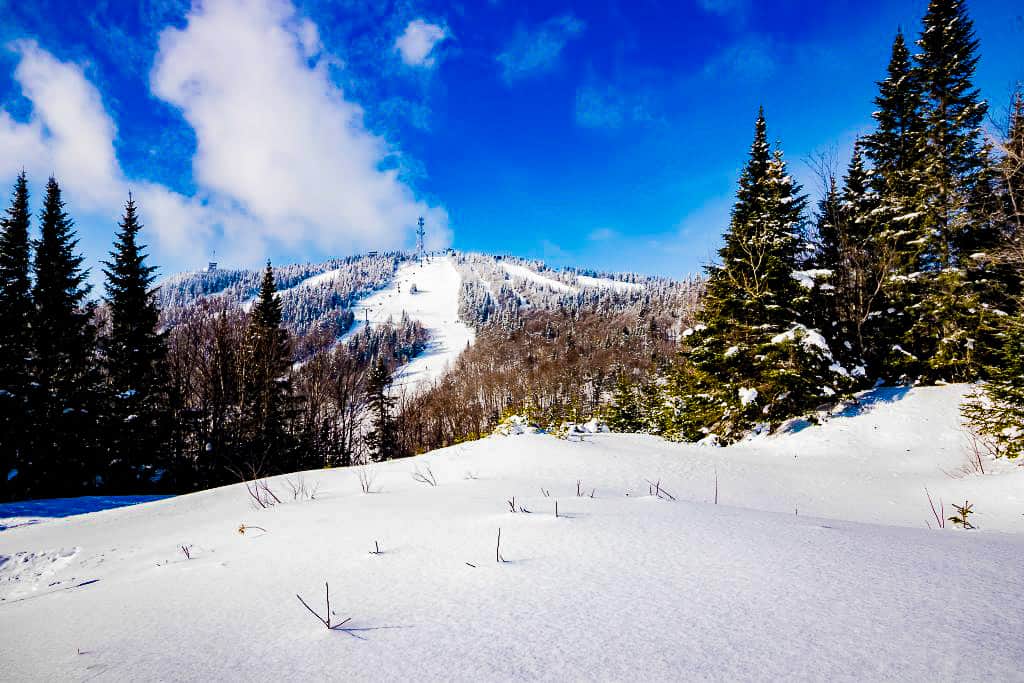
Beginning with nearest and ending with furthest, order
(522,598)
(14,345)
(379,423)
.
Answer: (522,598)
(14,345)
(379,423)

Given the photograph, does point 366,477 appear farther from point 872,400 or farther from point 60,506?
point 872,400

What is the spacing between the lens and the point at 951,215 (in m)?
12.8

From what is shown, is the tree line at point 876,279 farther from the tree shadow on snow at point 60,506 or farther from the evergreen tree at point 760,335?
the tree shadow on snow at point 60,506

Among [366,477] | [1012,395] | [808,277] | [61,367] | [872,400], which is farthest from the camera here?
[61,367]

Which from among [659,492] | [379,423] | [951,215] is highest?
[951,215]

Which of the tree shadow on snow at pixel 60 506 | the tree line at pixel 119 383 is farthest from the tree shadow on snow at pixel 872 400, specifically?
the tree line at pixel 119 383

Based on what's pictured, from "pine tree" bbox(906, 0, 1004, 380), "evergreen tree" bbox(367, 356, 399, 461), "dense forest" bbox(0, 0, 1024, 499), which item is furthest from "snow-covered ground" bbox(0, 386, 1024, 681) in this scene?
"evergreen tree" bbox(367, 356, 399, 461)

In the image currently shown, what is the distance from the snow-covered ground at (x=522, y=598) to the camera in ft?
4.22

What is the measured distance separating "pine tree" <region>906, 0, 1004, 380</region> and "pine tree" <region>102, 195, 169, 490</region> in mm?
30696

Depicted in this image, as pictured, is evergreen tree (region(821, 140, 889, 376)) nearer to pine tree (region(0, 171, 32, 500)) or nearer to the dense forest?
the dense forest

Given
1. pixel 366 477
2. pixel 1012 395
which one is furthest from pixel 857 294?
pixel 366 477

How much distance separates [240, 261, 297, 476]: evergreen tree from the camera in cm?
2083

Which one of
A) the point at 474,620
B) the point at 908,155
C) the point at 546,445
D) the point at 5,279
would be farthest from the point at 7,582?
the point at 908,155

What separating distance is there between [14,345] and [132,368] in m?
3.71
